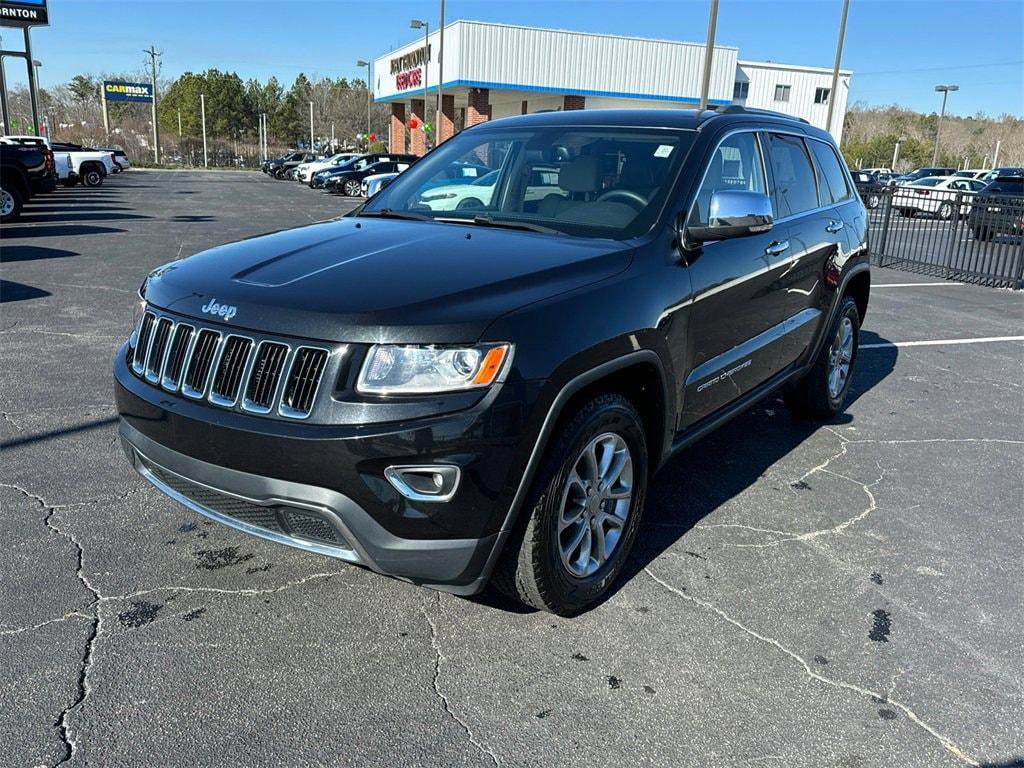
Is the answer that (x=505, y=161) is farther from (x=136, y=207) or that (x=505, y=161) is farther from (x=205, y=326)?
(x=136, y=207)

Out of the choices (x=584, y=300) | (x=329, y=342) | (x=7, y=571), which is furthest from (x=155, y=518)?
(x=584, y=300)

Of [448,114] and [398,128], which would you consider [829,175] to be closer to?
[448,114]

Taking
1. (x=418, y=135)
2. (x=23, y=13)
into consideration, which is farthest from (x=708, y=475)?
(x=418, y=135)

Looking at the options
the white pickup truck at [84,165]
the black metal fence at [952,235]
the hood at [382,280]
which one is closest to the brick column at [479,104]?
the white pickup truck at [84,165]

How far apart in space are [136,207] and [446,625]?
23.1 m

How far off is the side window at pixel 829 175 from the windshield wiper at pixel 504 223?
96.3 inches

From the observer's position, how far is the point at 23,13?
32.6m

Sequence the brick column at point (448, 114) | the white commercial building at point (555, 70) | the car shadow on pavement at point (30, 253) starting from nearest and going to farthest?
the car shadow on pavement at point (30, 253), the white commercial building at point (555, 70), the brick column at point (448, 114)

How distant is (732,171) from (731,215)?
2.34 feet

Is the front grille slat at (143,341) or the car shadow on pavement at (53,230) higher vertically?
the front grille slat at (143,341)

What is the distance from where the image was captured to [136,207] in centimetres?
2305

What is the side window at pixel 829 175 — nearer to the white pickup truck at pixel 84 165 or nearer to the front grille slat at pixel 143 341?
the front grille slat at pixel 143 341

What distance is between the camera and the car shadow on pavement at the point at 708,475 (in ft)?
12.3

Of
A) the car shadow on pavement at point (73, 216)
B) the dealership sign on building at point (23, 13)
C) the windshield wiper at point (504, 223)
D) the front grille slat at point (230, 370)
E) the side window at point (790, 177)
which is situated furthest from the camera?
the dealership sign on building at point (23, 13)
